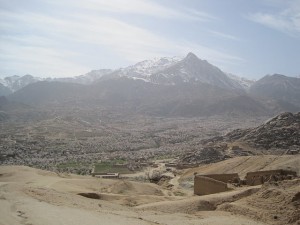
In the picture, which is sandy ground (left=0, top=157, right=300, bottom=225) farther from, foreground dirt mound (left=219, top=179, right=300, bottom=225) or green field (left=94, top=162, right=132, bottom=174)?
green field (left=94, top=162, right=132, bottom=174)

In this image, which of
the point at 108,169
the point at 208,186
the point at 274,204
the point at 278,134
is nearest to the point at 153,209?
the point at 274,204

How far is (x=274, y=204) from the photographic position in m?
21.7

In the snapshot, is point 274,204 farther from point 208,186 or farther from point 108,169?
point 108,169

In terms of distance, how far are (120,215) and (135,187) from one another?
49.5ft

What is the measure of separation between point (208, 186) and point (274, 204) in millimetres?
10375

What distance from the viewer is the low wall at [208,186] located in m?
30.9

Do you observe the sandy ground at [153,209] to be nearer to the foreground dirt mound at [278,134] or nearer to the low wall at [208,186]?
the low wall at [208,186]

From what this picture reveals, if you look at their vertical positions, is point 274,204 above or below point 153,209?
above

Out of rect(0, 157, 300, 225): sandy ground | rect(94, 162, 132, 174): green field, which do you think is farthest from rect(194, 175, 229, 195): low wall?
rect(94, 162, 132, 174): green field

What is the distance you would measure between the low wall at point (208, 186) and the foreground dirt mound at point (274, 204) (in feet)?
21.9

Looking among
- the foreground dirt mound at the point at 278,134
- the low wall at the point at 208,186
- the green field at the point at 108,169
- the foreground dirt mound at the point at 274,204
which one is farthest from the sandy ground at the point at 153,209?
the foreground dirt mound at the point at 278,134

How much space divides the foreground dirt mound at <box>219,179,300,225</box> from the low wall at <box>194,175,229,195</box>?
668cm

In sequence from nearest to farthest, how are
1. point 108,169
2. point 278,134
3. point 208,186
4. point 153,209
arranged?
point 153,209 → point 208,186 → point 108,169 → point 278,134

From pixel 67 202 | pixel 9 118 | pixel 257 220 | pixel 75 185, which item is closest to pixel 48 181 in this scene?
pixel 75 185
